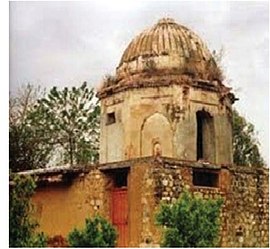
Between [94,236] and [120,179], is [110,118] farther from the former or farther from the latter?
[94,236]

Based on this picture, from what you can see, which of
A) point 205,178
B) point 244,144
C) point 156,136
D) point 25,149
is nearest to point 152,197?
point 205,178

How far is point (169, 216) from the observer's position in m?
4.72

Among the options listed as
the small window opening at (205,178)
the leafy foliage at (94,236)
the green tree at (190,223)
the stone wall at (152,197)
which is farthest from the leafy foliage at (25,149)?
the small window opening at (205,178)

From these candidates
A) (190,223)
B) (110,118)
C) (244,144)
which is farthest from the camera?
(110,118)

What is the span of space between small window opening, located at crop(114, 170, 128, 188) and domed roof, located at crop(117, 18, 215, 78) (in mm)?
781

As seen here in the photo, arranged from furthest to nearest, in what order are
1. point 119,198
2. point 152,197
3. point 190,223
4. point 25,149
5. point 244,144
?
point 244,144, point 119,198, point 152,197, point 25,149, point 190,223

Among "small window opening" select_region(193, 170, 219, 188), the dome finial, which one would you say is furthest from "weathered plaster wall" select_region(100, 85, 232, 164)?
the dome finial

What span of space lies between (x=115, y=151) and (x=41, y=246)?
1996 millimetres

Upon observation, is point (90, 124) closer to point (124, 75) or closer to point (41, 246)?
point (124, 75)

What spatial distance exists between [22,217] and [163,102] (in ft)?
6.82

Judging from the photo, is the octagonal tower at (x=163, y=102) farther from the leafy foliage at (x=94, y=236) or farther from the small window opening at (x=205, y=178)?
the leafy foliage at (x=94, y=236)

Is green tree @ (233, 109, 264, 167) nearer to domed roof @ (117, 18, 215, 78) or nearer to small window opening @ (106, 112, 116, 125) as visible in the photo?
domed roof @ (117, 18, 215, 78)

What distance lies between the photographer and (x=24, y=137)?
514 centimetres

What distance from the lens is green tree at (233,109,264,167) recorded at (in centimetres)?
537
